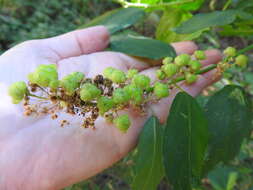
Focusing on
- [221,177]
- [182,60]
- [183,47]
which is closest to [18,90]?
[182,60]

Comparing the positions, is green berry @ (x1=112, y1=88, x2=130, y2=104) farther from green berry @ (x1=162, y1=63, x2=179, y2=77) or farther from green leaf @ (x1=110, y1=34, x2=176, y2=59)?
green leaf @ (x1=110, y1=34, x2=176, y2=59)

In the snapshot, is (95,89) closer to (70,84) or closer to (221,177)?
(70,84)

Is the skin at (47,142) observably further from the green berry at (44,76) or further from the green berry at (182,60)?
the green berry at (44,76)

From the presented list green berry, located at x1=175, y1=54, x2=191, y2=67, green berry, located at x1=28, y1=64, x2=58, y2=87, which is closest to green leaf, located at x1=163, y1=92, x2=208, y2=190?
green berry, located at x1=175, y1=54, x2=191, y2=67

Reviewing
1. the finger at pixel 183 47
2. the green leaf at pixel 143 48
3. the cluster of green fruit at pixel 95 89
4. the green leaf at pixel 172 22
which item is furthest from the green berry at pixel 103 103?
the finger at pixel 183 47

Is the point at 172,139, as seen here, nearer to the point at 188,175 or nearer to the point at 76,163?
the point at 188,175

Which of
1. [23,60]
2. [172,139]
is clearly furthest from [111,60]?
[172,139]
